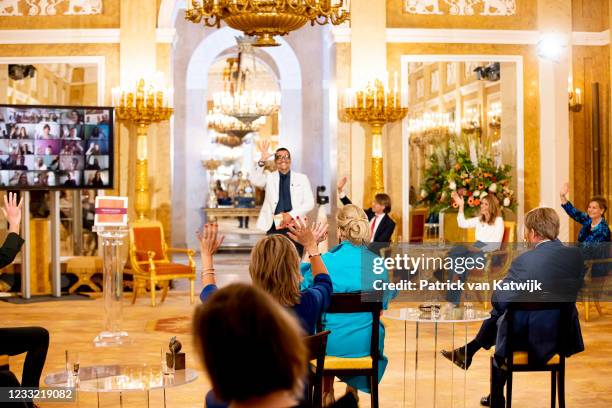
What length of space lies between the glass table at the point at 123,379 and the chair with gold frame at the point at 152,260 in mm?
6167

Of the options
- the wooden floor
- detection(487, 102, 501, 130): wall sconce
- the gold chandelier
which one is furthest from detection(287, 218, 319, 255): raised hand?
detection(487, 102, 501, 130): wall sconce

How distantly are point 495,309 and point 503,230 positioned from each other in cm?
434

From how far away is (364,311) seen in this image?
5.09 m

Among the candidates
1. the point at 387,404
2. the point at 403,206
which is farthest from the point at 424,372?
the point at 403,206

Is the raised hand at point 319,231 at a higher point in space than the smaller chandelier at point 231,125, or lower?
lower

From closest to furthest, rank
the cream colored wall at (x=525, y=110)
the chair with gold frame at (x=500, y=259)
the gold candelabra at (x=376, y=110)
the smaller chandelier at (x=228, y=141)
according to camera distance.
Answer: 1. the chair with gold frame at (x=500, y=259)
2. the gold candelabra at (x=376, y=110)
3. the cream colored wall at (x=525, y=110)
4. the smaller chandelier at (x=228, y=141)

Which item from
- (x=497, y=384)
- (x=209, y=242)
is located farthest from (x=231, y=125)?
(x=209, y=242)

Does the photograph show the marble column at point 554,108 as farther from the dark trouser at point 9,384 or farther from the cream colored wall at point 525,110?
the dark trouser at point 9,384

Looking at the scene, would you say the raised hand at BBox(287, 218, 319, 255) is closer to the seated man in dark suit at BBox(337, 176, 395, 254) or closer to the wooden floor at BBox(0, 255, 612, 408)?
the wooden floor at BBox(0, 255, 612, 408)

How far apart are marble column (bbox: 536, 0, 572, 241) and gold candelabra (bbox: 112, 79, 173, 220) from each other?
483 centimetres

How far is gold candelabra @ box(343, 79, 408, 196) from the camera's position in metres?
12.1

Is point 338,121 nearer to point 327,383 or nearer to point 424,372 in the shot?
point 424,372

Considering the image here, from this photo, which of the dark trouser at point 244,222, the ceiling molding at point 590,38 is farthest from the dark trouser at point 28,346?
the dark trouser at point 244,222

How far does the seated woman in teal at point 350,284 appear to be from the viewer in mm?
5422
